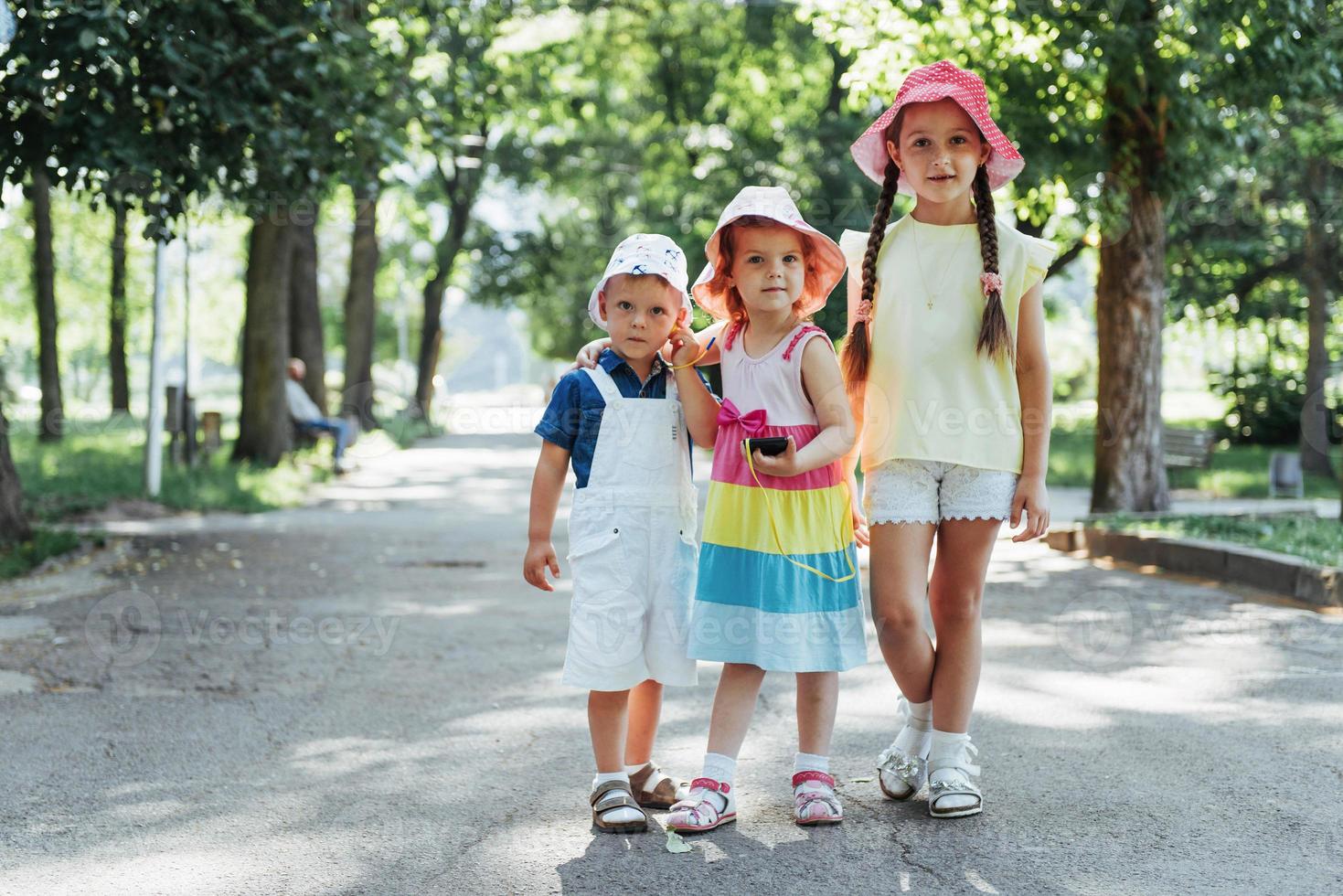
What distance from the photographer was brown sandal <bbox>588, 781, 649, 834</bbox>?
387cm

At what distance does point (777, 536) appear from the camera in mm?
3844

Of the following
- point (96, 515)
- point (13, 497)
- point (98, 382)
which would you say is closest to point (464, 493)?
point (96, 515)

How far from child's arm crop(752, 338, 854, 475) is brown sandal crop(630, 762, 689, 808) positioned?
103 cm

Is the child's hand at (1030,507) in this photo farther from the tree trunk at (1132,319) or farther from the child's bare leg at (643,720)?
the tree trunk at (1132,319)

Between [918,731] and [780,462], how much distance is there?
102 cm

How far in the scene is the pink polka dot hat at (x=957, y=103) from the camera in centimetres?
394

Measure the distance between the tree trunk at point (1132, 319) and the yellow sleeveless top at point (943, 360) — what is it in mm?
7902

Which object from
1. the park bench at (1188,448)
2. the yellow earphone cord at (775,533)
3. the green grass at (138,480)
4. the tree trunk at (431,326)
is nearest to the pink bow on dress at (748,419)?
the yellow earphone cord at (775,533)

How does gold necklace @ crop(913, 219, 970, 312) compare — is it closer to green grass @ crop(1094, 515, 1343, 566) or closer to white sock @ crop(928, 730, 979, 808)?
white sock @ crop(928, 730, 979, 808)

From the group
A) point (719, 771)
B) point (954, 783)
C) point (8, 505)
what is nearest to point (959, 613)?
point (954, 783)

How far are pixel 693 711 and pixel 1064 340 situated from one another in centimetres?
5156

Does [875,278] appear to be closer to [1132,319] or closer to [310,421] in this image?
[1132,319]

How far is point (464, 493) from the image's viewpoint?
640 inches

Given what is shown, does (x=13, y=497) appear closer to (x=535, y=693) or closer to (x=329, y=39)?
(x=329, y=39)
